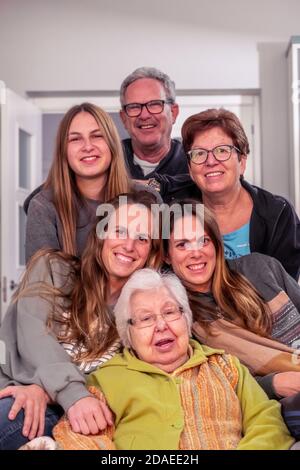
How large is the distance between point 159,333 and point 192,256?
0.95 feet

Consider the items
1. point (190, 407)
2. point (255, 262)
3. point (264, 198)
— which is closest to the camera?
point (190, 407)

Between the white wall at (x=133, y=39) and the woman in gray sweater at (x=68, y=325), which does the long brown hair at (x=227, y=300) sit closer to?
the woman in gray sweater at (x=68, y=325)

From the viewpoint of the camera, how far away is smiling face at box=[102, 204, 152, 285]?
1574 mm

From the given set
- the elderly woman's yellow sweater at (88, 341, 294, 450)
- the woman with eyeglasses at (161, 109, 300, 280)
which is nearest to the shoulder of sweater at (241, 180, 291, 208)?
the woman with eyeglasses at (161, 109, 300, 280)

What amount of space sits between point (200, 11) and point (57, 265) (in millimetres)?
1093

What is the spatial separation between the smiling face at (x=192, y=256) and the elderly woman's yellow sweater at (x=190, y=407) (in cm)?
27

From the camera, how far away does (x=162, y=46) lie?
88.3 inches

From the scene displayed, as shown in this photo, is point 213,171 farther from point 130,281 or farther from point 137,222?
point 130,281

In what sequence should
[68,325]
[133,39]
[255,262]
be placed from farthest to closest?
[133,39]
[255,262]
[68,325]

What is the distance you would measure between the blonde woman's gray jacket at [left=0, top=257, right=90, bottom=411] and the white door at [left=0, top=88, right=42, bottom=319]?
0.86 meters

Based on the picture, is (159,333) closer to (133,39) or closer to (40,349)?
(40,349)

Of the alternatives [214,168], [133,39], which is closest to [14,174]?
[133,39]

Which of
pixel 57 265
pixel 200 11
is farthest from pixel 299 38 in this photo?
pixel 57 265

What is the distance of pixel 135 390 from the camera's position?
51.6 inches
